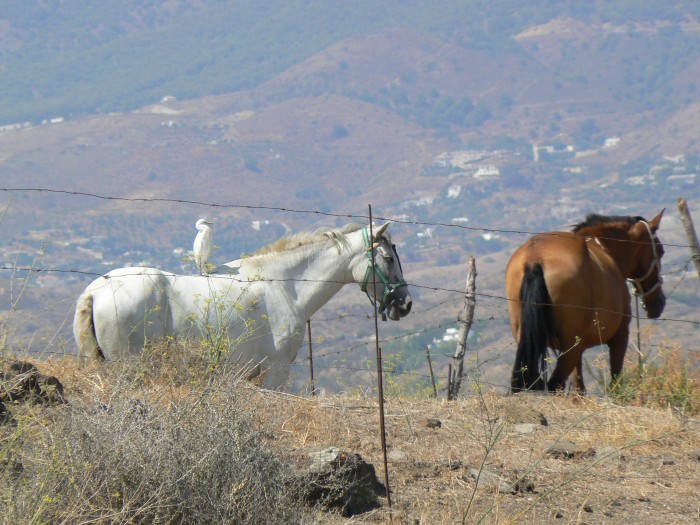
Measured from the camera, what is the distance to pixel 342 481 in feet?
19.7

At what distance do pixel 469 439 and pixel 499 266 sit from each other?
19272 cm

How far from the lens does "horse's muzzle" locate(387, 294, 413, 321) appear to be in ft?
32.4

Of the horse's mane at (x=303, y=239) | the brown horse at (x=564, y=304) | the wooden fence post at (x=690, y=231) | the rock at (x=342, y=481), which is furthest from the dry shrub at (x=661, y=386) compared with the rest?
the rock at (x=342, y=481)

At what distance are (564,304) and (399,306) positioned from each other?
1.45 m

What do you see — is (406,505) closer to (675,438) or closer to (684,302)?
(675,438)

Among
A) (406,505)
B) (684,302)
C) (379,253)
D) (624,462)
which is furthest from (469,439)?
(684,302)

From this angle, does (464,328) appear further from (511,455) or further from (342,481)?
(342,481)

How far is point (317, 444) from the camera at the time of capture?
7109 mm

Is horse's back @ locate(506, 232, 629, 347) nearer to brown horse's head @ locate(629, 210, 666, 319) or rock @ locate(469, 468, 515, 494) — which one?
brown horse's head @ locate(629, 210, 666, 319)

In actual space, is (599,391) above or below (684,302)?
above

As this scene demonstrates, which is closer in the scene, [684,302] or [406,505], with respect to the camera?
[406,505]

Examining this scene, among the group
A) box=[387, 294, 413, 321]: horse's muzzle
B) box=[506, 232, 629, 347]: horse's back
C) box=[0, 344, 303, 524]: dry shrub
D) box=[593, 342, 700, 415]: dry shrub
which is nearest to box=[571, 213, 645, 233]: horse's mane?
box=[506, 232, 629, 347]: horse's back

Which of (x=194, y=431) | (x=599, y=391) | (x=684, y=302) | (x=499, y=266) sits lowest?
(x=499, y=266)

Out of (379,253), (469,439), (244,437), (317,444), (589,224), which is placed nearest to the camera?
(244,437)
